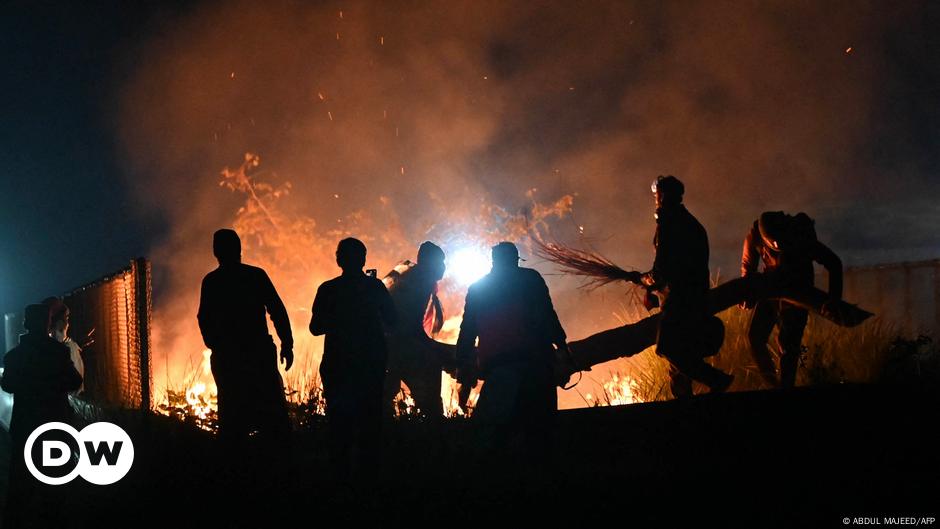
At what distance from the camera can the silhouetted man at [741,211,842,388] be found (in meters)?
8.16

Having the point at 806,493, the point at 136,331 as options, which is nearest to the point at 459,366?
the point at 806,493

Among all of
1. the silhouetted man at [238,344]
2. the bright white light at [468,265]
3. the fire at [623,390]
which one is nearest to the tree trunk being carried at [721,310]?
the fire at [623,390]

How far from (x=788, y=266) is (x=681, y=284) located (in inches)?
45.2

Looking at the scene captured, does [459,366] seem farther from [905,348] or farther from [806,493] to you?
[905,348]

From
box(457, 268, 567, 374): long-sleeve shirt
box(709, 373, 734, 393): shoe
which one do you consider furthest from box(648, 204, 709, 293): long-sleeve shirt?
box(457, 268, 567, 374): long-sleeve shirt

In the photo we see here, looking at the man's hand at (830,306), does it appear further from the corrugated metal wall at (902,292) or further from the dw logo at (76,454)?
the dw logo at (76,454)

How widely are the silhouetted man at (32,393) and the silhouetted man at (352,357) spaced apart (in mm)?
2283

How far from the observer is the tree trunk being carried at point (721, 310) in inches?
321

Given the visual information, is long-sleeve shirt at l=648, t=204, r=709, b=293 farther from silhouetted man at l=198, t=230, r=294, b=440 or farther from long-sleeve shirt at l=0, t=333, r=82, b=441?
long-sleeve shirt at l=0, t=333, r=82, b=441

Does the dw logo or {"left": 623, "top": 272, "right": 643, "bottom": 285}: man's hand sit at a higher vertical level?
{"left": 623, "top": 272, "right": 643, "bottom": 285}: man's hand

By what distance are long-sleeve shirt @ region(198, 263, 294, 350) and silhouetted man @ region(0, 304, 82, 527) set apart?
152cm

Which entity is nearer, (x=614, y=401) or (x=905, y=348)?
(x=905, y=348)

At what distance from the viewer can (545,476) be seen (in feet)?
A: 19.3

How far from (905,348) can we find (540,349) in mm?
4531
